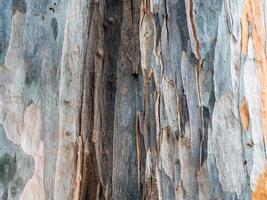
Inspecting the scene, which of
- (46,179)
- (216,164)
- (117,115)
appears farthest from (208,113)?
(46,179)

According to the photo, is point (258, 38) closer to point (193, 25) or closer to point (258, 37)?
point (258, 37)

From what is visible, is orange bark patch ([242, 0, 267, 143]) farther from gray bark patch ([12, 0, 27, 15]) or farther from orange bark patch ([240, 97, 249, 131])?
gray bark patch ([12, 0, 27, 15])

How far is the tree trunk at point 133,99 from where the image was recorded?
1175 mm

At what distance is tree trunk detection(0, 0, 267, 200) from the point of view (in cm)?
117

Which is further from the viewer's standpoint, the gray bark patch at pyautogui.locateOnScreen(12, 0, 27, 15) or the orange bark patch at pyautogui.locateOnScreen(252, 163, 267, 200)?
the gray bark patch at pyautogui.locateOnScreen(12, 0, 27, 15)

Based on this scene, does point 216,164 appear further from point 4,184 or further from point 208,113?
point 4,184

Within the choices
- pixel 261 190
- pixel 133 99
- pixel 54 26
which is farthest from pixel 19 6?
pixel 261 190

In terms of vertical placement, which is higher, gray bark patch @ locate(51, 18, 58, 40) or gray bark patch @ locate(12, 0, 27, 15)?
gray bark patch @ locate(12, 0, 27, 15)

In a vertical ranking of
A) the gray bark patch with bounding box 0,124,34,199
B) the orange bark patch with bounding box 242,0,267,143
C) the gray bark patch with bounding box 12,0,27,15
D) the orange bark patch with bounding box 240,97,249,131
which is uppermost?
the gray bark patch with bounding box 12,0,27,15

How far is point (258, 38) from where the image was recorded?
1.25 m

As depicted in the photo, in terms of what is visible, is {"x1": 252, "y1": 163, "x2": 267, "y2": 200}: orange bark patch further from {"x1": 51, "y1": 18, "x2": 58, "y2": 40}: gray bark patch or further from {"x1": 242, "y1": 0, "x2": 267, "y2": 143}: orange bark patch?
{"x1": 51, "y1": 18, "x2": 58, "y2": 40}: gray bark patch

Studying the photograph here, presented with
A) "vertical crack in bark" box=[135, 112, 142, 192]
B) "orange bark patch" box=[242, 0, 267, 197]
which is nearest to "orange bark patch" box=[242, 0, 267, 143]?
"orange bark patch" box=[242, 0, 267, 197]

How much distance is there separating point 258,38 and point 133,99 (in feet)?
0.98

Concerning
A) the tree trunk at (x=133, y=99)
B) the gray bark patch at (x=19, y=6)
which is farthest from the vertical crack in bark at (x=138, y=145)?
the gray bark patch at (x=19, y=6)
